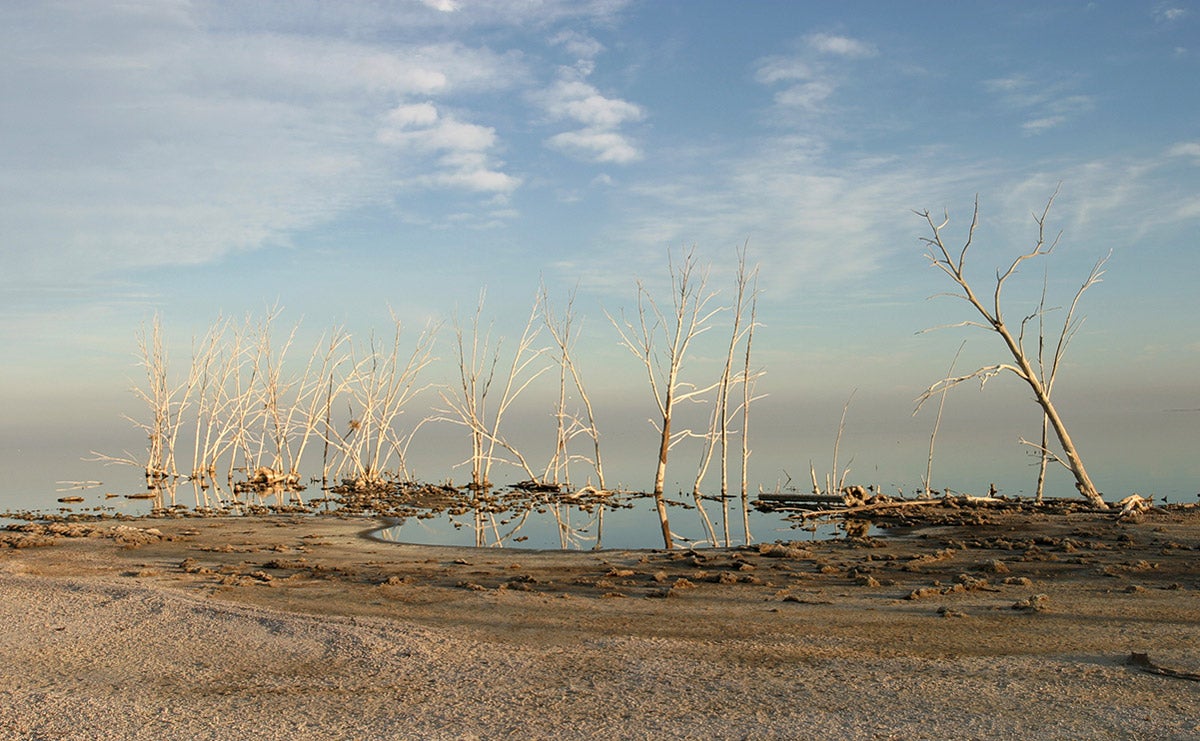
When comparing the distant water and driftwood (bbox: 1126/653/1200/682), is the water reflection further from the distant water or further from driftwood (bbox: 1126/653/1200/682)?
driftwood (bbox: 1126/653/1200/682)

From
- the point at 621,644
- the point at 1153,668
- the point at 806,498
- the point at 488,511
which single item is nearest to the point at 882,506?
the point at 806,498

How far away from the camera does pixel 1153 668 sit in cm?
534

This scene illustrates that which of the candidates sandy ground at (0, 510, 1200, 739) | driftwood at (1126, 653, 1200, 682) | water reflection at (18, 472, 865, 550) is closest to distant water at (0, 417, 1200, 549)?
water reflection at (18, 472, 865, 550)

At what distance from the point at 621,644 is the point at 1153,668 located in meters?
3.40

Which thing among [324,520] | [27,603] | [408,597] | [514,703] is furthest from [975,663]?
[324,520]

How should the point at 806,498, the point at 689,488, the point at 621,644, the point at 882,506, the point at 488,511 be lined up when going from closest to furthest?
the point at 621,644
the point at 882,506
the point at 806,498
the point at 488,511
the point at 689,488

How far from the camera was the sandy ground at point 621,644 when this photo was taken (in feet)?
15.5

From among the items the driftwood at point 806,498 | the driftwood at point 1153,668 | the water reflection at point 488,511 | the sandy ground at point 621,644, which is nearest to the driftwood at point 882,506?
the water reflection at point 488,511

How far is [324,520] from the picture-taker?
55.6ft

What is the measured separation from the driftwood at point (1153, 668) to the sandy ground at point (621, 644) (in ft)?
0.21

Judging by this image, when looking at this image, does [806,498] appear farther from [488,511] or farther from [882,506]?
[488,511]

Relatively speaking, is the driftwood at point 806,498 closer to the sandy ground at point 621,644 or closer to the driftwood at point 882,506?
the driftwood at point 882,506

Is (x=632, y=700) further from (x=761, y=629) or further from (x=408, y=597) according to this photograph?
(x=408, y=597)

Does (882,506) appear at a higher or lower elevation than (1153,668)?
higher
